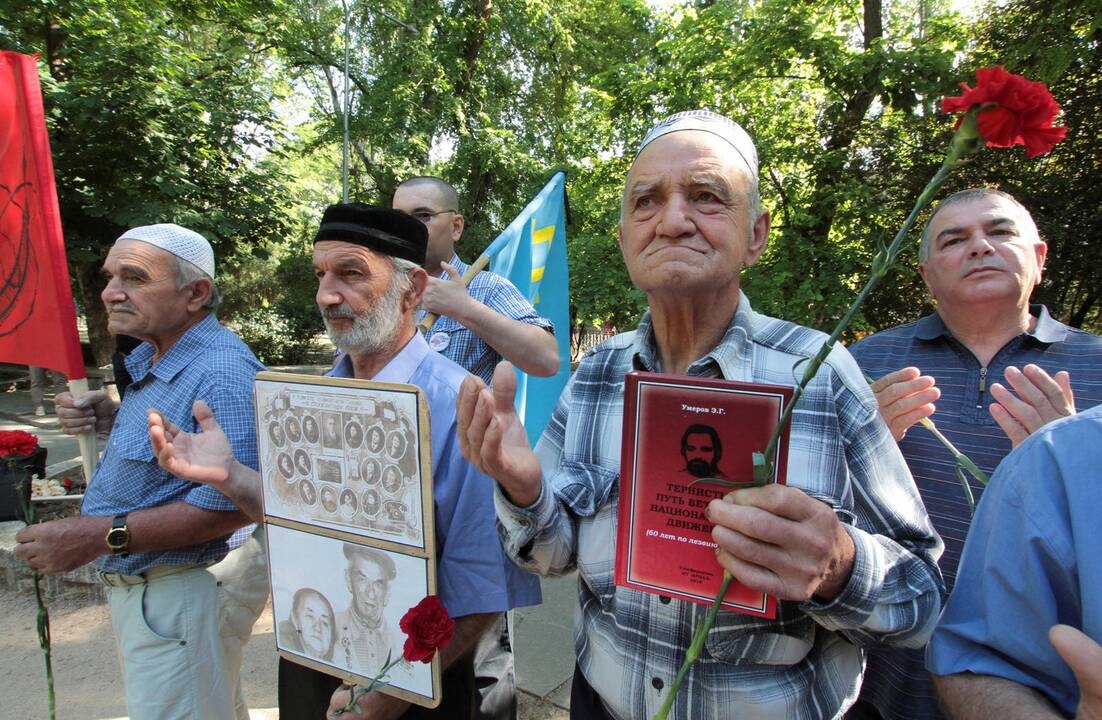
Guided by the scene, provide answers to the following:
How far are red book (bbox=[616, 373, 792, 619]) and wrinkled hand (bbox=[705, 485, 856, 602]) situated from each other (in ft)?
0.12

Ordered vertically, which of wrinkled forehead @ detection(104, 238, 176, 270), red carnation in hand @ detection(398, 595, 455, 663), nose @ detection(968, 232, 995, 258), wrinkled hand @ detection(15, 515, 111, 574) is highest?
nose @ detection(968, 232, 995, 258)

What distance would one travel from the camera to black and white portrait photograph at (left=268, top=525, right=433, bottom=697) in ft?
4.50

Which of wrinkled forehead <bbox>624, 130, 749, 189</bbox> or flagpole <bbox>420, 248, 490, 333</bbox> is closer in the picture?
wrinkled forehead <bbox>624, 130, 749, 189</bbox>

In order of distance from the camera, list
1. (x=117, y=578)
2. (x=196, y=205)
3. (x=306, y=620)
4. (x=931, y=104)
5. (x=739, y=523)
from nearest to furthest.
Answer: (x=739, y=523), (x=306, y=620), (x=117, y=578), (x=931, y=104), (x=196, y=205)

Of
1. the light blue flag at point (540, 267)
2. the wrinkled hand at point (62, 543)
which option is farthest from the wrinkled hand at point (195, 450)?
the light blue flag at point (540, 267)

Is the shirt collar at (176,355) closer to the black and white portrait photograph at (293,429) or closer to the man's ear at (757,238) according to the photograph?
the black and white portrait photograph at (293,429)

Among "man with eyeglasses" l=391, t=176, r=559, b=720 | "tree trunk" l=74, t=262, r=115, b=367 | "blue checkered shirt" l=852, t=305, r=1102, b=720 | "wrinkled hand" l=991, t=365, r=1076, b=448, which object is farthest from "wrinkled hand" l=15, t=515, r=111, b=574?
"tree trunk" l=74, t=262, r=115, b=367

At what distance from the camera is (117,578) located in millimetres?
2016

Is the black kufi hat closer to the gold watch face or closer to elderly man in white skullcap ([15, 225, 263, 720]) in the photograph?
elderly man in white skullcap ([15, 225, 263, 720])

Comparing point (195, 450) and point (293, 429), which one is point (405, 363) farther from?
point (195, 450)

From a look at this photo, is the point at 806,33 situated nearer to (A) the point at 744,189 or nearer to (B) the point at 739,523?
(A) the point at 744,189

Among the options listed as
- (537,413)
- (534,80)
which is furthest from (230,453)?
(534,80)

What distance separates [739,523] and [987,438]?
1.34 metres

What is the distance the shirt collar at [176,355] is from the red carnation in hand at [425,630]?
142cm
